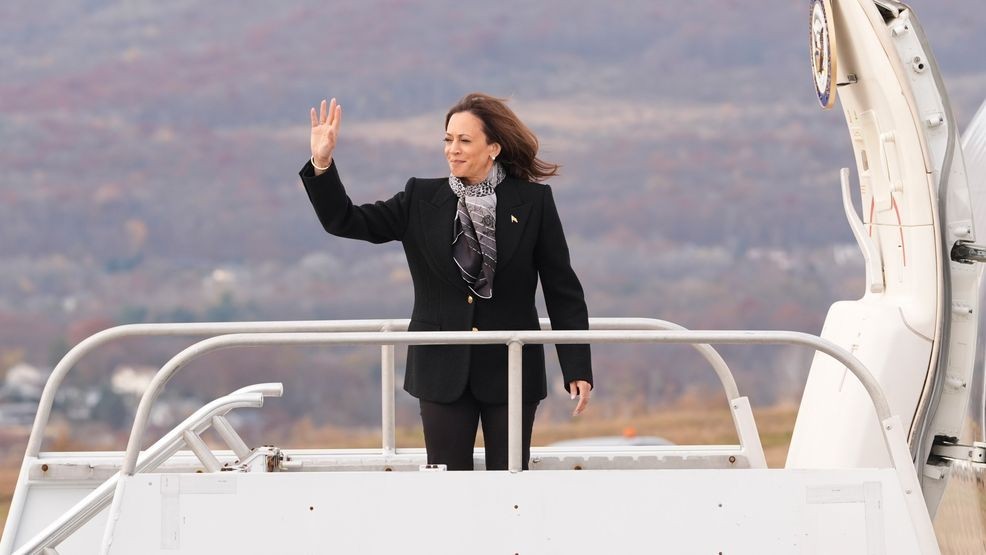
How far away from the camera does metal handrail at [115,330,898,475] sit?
3.83m

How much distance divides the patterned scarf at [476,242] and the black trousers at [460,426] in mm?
357

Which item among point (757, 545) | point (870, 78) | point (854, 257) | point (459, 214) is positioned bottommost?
point (757, 545)

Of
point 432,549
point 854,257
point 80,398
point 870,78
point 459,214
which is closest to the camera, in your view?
point 432,549

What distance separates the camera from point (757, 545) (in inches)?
158

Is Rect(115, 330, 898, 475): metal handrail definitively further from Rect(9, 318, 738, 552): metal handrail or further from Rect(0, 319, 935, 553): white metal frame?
Rect(9, 318, 738, 552): metal handrail

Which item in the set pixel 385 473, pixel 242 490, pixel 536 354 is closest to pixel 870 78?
pixel 536 354

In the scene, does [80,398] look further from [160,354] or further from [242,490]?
[242,490]

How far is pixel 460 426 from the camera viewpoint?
14.3 feet

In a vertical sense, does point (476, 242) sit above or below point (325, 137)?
below

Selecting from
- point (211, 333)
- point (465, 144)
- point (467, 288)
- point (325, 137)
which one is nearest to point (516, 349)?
point (467, 288)

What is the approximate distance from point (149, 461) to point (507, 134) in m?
1.55

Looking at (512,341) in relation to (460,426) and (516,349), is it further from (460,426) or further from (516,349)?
(460,426)

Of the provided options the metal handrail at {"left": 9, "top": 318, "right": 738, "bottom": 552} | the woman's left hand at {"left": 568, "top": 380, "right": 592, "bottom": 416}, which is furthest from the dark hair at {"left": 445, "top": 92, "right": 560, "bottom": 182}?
the metal handrail at {"left": 9, "top": 318, "right": 738, "bottom": 552}

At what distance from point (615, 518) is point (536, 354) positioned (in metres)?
0.66
